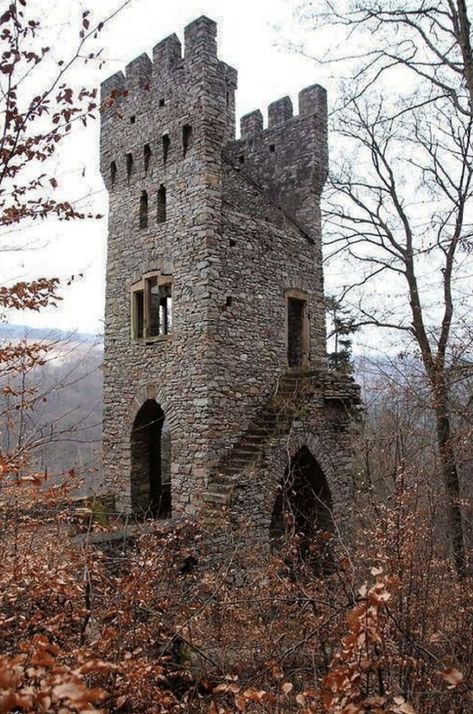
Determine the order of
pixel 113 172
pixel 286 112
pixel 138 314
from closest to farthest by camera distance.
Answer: pixel 138 314 → pixel 113 172 → pixel 286 112

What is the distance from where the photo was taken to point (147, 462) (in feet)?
42.9

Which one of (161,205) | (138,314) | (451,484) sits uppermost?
(161,205)

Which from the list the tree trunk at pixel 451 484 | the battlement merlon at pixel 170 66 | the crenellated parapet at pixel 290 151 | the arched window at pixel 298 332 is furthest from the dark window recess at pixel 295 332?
the battlement merlon at pixel 170 66

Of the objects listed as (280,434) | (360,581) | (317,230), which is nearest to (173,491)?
(280,434)

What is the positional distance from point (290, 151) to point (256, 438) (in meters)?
7.94

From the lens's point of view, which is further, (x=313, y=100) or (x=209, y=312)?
(x=313, y=100)

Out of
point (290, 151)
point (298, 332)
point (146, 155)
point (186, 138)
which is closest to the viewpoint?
point (186, 138)

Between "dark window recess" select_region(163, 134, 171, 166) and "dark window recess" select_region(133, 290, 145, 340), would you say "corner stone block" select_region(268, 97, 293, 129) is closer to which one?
"dark window recess" select_region(163, 134, 171, 166)

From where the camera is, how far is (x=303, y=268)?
13.9m

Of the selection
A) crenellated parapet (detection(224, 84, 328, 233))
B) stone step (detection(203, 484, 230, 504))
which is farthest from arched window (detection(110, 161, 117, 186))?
stone step (detection(203, 484, 230, 504))

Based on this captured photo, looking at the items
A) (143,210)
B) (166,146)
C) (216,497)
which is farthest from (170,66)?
(216,497)

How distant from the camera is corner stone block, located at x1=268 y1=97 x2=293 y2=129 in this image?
48.4 ft

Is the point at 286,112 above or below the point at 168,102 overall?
above

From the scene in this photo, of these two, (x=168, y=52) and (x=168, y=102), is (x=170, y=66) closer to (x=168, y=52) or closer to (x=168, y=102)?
(x=168, y=52)
